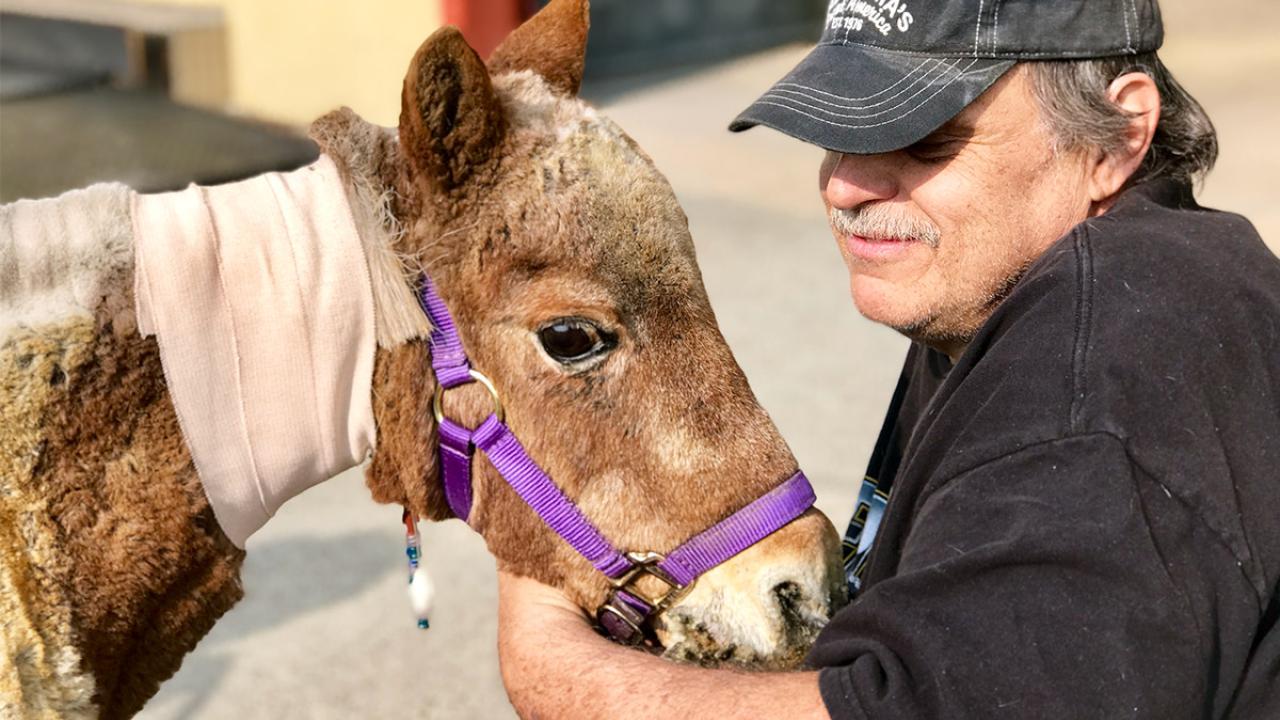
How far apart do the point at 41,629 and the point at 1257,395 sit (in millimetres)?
1662

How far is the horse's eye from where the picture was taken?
2137 millimetres

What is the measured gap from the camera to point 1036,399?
1618 millimetres

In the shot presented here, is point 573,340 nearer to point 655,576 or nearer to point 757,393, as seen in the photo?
point 655,576

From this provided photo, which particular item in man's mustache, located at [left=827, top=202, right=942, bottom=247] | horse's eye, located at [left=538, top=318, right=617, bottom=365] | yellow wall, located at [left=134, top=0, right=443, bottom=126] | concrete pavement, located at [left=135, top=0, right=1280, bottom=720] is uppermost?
man's mustache, located at [left=827, top=202, right=942, bottom=247]

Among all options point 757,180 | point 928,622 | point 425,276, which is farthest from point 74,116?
point 928,622

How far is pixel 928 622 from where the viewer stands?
1.54 m

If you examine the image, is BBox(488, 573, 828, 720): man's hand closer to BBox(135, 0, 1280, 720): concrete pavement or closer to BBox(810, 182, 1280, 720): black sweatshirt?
BBox(810, 182, 1280, 720): black sweatshirt

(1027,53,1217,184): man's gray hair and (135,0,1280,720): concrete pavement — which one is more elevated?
(1027,53,1217,184): man's gray hair

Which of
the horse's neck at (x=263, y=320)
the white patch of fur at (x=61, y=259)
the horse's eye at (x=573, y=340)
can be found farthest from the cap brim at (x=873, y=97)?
the white patch of fur at (x=61, y=259)

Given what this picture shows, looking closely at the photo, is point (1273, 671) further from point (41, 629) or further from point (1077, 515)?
point (41, 629)

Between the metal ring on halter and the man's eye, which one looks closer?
the man's eye

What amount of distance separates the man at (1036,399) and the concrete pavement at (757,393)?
2.44 meters

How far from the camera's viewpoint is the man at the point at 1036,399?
150 cm

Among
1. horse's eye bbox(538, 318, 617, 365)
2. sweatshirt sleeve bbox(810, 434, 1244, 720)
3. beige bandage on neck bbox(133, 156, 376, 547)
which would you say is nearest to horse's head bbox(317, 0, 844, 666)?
horse's eye bbox(538, 318, 617, 365)
